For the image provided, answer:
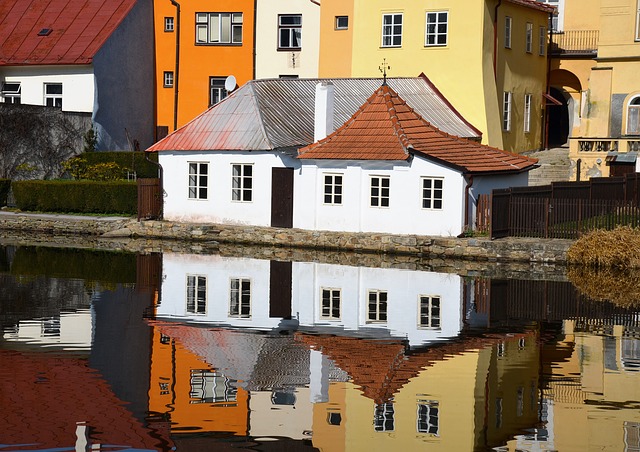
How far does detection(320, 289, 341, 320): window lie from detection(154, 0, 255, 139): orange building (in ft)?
81.2

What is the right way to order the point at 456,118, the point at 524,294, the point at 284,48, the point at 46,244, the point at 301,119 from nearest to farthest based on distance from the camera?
1. the point at 524,294
2. the point at 46,244
3. the point at 301,119
4. the point at 456,118
5. the point at 284,48

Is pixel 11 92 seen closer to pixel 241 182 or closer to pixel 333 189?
pixel 241 182

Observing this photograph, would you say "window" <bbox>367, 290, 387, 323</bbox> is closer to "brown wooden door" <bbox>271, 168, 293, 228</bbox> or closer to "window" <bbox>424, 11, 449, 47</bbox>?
"brown wooden door" <bbox>271, 168, 293, 228</bbox>

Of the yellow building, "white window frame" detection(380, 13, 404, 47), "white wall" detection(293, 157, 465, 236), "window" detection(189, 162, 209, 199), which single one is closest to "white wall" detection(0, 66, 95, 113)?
the yellow building

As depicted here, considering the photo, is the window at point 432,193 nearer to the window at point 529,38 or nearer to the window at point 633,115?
the window at point 633,115

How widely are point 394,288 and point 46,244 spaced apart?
557 inches


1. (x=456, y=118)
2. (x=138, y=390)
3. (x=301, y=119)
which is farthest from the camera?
(x=456, y=118)

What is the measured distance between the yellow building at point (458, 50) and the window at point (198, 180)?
7.79m

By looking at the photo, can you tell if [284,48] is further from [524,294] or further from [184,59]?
[524,294]

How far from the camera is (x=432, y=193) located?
3622 cm

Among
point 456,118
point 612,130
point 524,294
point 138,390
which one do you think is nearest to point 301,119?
point 456,118

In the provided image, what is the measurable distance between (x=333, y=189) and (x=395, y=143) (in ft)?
8.61

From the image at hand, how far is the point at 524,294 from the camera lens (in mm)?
27188

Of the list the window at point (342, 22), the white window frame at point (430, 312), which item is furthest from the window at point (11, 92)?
the white window frame at point (430, 312)
